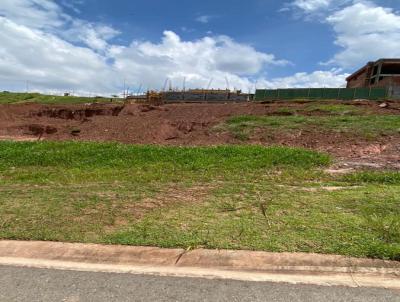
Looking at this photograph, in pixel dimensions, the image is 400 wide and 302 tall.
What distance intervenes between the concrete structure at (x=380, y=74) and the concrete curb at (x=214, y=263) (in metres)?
29.2

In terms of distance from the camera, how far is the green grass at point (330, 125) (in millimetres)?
12055

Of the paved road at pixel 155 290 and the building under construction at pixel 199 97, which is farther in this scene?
the building under construction at pixel 199 97

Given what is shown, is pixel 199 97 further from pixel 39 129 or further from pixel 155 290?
pixel 155 290

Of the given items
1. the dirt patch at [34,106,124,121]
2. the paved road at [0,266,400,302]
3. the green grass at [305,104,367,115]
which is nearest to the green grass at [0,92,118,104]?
the dirt patch at [34,106,124,121]

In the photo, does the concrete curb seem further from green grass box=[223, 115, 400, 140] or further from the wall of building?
the wall of building

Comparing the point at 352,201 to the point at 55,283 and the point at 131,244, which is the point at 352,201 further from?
the point at 55,283

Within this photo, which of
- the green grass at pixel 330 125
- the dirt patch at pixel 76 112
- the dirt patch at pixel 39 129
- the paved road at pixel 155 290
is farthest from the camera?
the dirt patch at pixel 76 112

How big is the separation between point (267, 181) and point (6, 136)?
14.3 meters

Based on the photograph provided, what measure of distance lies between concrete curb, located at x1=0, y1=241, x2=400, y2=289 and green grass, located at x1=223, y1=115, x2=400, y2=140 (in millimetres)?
8800

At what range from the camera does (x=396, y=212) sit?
5.24 meters

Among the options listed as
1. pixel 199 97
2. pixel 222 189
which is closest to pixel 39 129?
pixel 222 189

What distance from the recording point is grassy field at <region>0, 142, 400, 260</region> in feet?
14.4

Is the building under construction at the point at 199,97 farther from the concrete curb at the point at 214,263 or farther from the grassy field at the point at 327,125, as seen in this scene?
the concrete curb at the point at 214,263

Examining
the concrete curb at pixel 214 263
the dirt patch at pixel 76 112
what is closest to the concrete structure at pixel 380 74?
the dirt patch at pixel 76 112
